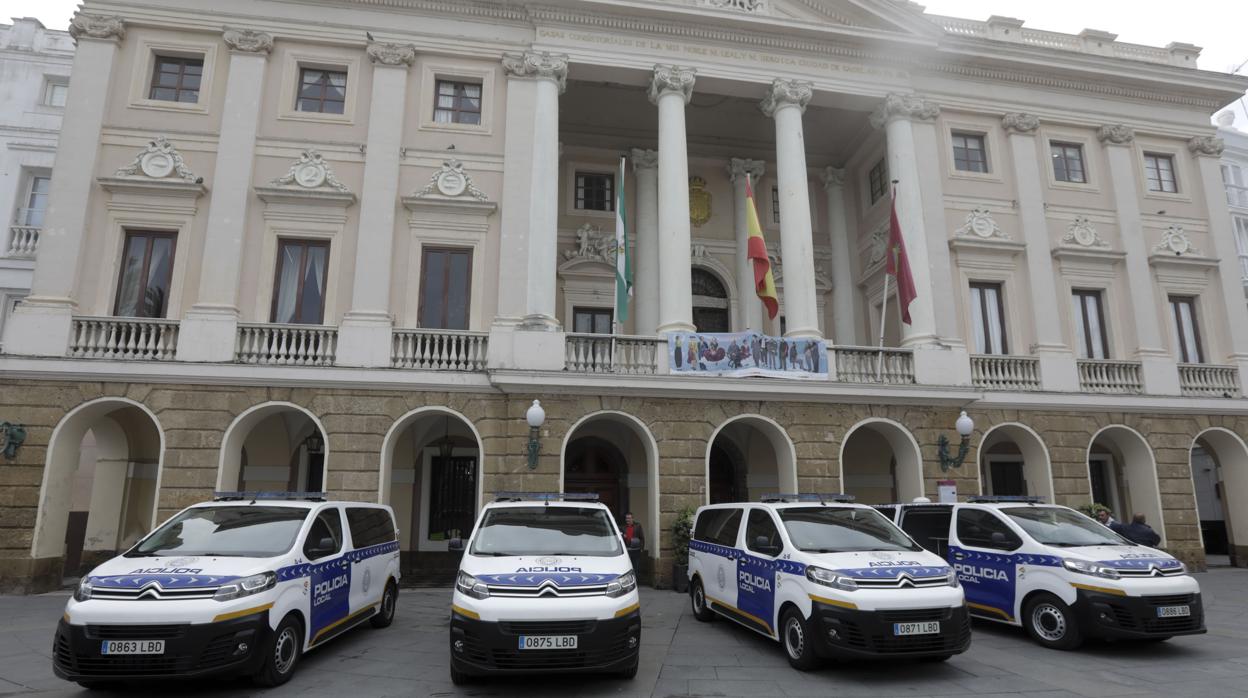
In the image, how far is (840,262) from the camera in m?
23.1

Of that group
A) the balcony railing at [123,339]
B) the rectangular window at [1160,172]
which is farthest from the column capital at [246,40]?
the rectangular window at [1160,172]

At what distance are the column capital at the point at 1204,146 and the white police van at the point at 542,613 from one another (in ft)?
76.8

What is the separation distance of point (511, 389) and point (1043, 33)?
18988 millimetres

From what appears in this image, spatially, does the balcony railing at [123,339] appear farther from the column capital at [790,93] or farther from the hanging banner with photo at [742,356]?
the column capital at [790,93]

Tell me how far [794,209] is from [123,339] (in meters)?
15.6

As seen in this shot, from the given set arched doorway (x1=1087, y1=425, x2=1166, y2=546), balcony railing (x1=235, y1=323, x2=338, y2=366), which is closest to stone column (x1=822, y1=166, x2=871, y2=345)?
arched doorway (x1=1087, y1=425, x2=1166, y2=546)

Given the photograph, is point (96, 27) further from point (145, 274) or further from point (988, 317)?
point (988, 317)

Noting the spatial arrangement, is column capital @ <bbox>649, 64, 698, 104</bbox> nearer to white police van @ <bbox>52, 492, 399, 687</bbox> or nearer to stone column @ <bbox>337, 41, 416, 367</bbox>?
stone column @ <bbox>337, 41, 416, 367</bbox>

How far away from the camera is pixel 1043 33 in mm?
21500

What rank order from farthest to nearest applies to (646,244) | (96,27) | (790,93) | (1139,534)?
(646,244)
(790,93)
(96,27)
(1139,534)

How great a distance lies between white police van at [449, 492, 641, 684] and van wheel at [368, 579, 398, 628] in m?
3.48

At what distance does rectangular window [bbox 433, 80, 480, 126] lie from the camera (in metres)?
18.4

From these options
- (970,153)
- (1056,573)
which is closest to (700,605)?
(1056,573)

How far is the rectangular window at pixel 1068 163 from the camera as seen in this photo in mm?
21141
